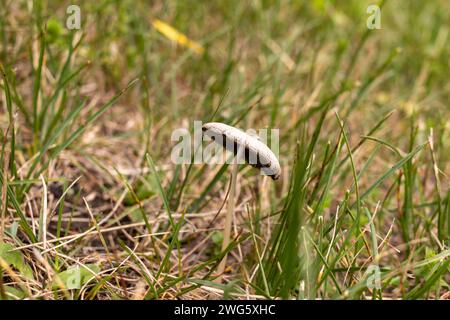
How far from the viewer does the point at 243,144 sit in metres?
1.68

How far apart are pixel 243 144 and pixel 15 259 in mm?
810

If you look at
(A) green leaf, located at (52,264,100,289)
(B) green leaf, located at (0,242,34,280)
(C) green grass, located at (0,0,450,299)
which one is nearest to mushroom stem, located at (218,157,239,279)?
(C) green grass, located at (0,0,450,299)

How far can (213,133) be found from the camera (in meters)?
1.73

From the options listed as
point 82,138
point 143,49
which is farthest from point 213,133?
point 143,49

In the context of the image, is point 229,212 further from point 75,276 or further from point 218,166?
point 218,166

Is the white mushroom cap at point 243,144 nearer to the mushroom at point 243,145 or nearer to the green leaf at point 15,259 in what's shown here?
the mushroom at point 243,145

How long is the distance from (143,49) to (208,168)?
901 mm

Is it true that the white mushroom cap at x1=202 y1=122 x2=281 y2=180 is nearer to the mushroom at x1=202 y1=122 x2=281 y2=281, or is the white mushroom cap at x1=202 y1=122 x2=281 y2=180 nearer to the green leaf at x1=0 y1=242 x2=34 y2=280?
the mushroom at x1=202 y1=122 x2=281 y2=281

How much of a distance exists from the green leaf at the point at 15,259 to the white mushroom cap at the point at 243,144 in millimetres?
713

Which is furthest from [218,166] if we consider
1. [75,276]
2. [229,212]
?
[75,276]

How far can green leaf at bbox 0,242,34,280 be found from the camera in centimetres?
189

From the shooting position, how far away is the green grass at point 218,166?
1936 millimetres

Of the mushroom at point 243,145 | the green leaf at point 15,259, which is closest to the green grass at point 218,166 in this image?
the green leaf at point 15,259

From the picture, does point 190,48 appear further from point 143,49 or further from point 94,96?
point 94,96
